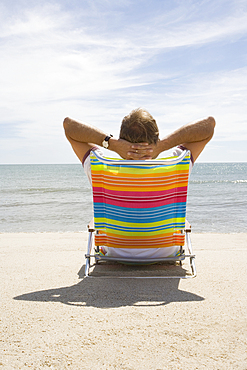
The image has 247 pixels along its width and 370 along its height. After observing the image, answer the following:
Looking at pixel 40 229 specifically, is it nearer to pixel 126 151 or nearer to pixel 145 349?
pixel 126 151

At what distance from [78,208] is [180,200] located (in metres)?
10.5

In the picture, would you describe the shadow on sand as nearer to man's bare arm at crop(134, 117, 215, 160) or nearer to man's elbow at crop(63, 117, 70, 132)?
man's bare arm at crop(134, 117, 215, 160)

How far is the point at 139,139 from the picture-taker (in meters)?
3.03

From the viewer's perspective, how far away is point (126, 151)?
3.06 meters

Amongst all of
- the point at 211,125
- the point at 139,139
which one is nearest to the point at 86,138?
the point at 139,139

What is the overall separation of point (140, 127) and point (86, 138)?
0.55 meters

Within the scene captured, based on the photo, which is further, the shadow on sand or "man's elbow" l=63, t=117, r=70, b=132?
"man's elbow" l=63, t=117, r=70, b=132

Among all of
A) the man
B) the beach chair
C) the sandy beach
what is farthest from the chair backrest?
the sandy beach

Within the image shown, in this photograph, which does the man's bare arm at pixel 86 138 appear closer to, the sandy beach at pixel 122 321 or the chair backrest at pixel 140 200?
the chair backrest at pixel 140 200

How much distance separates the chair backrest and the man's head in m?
0.27

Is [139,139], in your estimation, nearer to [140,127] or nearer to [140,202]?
[140,127]

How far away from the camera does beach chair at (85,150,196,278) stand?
2867 mm

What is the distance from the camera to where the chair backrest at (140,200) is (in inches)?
113

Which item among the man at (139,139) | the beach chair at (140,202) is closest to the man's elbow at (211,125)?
the man at (139,139)
